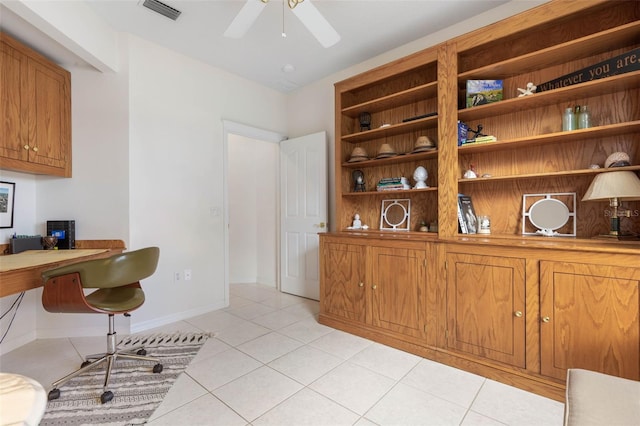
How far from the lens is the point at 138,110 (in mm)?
2629

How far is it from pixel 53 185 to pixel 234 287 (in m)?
2.39

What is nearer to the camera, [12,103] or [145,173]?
[12,103]

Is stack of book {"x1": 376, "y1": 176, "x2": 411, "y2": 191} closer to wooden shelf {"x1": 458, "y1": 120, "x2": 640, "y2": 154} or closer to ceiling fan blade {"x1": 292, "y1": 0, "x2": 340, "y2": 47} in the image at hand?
wooden shelf {"x1": 458, "y1": 120, "x2": 640, "y2": 154}

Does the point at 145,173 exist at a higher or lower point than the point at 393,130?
lower

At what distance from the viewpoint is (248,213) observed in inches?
174

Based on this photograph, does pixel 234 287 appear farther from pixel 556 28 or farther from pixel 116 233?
pixel 556 28

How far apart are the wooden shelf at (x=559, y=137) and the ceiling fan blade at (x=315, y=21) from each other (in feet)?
4.22

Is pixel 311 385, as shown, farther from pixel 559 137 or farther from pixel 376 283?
pixel 559 137

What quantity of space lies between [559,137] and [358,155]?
1.59 m

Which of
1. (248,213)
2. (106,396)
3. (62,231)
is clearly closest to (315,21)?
(106,396)

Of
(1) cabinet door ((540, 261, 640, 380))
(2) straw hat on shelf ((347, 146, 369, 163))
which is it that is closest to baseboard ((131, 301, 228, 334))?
(2) straw hat on shelf ((347, 146, 369, 163))

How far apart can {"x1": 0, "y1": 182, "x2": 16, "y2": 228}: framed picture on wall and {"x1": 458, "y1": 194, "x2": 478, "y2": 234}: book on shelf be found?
12.3ft

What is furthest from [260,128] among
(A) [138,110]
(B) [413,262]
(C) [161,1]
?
(B) [413,262]

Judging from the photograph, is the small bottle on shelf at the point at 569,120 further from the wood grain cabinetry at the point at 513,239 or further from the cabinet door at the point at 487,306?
the cabinet door at the point at 487,306
